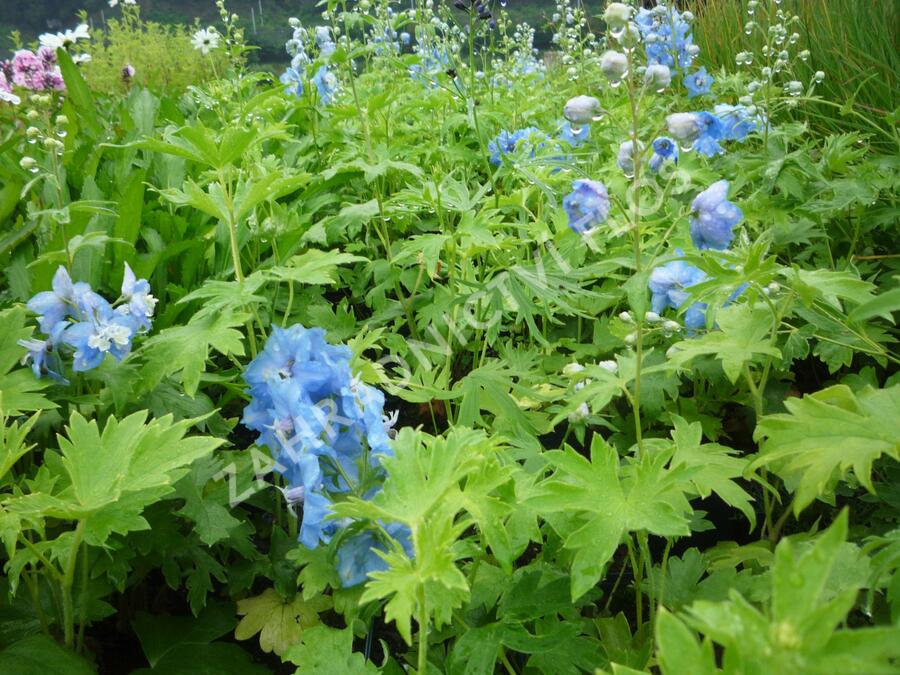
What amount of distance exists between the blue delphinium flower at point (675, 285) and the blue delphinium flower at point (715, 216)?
347 mm

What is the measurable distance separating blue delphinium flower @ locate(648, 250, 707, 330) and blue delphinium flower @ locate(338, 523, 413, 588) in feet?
2.94

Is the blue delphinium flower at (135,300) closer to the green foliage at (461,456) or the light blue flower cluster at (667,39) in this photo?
the green foliage at (461,456)

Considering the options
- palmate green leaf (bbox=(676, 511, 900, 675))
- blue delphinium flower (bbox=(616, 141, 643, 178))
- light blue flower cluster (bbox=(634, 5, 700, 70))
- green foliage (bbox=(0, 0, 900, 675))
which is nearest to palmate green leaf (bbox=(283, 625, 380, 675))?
green foliage (bbox=(0, 0, 900, 675))

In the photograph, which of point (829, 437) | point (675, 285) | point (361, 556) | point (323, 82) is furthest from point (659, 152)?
point (323, 82)

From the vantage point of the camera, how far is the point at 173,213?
2584 millimetres

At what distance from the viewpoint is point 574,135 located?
9.61 feet

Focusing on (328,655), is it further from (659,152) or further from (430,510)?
(659,152)

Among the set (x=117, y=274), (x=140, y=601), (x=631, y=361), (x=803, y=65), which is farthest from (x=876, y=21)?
(x=140, y=601)

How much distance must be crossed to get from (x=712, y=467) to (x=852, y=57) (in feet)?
10.8

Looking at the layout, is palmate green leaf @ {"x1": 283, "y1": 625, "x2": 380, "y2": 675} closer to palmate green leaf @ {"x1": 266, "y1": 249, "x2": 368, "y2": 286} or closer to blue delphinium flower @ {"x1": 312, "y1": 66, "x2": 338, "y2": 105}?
palmate green leaf @ {"x1": 266, "y1": 249, "x2": 368, "y2": 286}

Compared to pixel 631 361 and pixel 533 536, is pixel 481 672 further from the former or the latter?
pixel 631 361

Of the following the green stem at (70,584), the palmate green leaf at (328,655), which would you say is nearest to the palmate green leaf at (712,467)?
the palmate green leaf at (328,655)

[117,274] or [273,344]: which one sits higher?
[117,274]

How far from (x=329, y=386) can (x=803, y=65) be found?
150 inches
